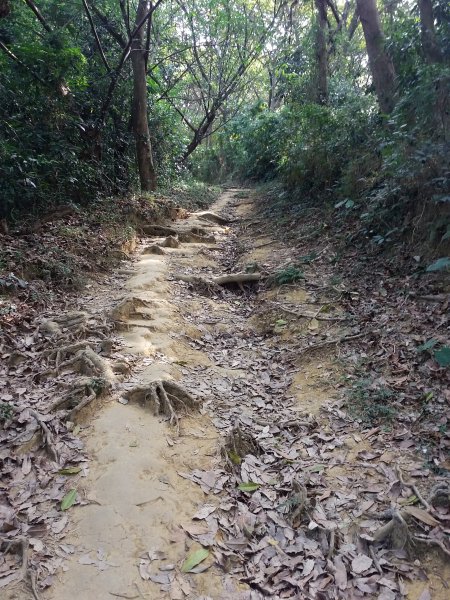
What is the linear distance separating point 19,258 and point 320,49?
36.8 feet

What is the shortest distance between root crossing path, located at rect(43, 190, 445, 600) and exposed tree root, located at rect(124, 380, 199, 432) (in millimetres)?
14

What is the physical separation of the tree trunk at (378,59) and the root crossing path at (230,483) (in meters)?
4.59

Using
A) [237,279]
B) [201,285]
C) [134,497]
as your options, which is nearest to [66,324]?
[201,285]

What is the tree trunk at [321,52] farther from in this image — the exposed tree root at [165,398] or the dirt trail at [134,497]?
the exposed tree root at [165,398]

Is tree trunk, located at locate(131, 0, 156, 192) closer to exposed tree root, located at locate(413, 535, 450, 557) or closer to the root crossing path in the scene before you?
the root crossing path

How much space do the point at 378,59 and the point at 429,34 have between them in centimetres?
179

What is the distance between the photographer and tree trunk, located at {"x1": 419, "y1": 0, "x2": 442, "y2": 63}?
20.6 ft

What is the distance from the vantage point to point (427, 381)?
13.6 feet

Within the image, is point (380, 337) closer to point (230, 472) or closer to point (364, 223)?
point (230, 472)

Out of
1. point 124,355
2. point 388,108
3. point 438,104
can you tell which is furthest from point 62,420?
point 388,108

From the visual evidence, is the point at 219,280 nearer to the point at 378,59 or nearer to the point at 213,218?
the point at 378,59

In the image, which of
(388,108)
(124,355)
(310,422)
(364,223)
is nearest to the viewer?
(310,422)

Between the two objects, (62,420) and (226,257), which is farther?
(226,257)

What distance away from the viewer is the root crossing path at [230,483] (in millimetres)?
2770
